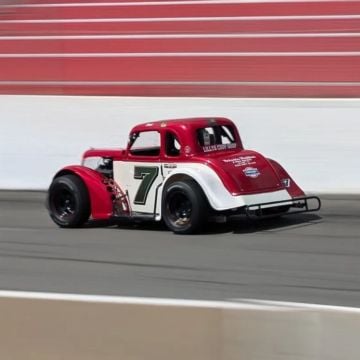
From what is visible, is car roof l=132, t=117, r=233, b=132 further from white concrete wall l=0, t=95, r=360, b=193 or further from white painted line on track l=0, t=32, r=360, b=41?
white painted line on track l=0, t=32, r=360, b=41

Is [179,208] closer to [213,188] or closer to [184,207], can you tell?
[184,207]

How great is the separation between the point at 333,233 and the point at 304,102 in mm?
4061

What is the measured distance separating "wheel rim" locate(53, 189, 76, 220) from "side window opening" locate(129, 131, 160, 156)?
42.8 inches

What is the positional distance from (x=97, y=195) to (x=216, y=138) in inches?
67.9

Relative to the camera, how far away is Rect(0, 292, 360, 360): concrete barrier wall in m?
4.11

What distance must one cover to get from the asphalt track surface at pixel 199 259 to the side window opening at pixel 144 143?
1025mm

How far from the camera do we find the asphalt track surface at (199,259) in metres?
7.62

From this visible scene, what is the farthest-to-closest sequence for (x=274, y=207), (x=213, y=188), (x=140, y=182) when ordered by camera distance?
1. (x=140, y=182)
2. (x=274, y=207)
3. (x=213, y=188)

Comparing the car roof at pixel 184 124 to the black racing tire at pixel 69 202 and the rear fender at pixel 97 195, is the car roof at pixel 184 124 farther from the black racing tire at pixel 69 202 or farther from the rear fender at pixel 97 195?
the black racing tire at pixel 69 202

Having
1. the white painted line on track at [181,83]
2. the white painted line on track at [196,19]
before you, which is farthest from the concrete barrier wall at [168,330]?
the white painted line on track at [196,19]

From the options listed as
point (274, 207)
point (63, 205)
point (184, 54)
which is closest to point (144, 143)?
point (63, 205)

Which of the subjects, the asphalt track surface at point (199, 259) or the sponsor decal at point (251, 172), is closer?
the asphalt track surface at point (199, 259)

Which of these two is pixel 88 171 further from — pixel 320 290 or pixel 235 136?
pixel 320 290

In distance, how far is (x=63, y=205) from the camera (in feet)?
38.3
